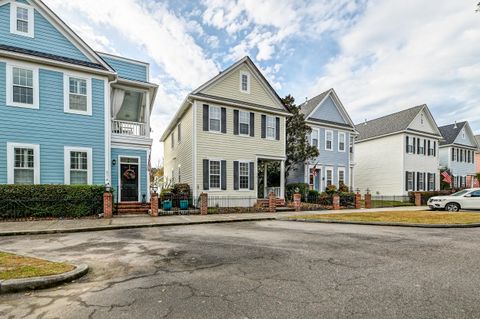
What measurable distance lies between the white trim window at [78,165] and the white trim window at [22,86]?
2.69m

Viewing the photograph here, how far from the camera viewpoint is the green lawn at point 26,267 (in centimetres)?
448

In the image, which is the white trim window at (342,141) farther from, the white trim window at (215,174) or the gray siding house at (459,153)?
the gray siding house at (459,153)

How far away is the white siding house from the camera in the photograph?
90.9 feet

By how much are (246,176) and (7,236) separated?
42.6 ft

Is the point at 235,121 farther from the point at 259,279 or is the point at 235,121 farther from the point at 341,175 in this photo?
the point at 259,279

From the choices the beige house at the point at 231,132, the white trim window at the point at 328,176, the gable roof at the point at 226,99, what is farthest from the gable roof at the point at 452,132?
the beige house at the point at 231,132

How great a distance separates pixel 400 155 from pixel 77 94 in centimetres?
2853

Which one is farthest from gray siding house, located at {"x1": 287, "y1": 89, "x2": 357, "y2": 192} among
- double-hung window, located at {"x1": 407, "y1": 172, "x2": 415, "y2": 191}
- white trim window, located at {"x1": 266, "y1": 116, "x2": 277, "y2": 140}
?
double-hung window, located at {"x1": 407, "y1": 172, "x2": 415, "y2": 191}

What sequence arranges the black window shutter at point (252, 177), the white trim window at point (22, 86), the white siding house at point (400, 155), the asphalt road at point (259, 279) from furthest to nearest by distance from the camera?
the white siding house at point (400, 155)
the black window shutter at point (252, 177)
the white trim window at point (22, 86)
the asphalt road at point (259, 279)

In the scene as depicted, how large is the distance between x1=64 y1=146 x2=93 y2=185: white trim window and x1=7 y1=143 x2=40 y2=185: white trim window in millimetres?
1205

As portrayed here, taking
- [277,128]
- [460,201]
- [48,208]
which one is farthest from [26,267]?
[460,201]

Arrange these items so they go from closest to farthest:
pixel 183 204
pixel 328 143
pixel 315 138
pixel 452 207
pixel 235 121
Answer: pixel 183 204 → pixel 452 207 → pixel 235 121 → pixel 315 138 → pixel 328 143

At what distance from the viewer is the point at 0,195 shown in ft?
37.0

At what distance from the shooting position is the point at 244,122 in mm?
19062
